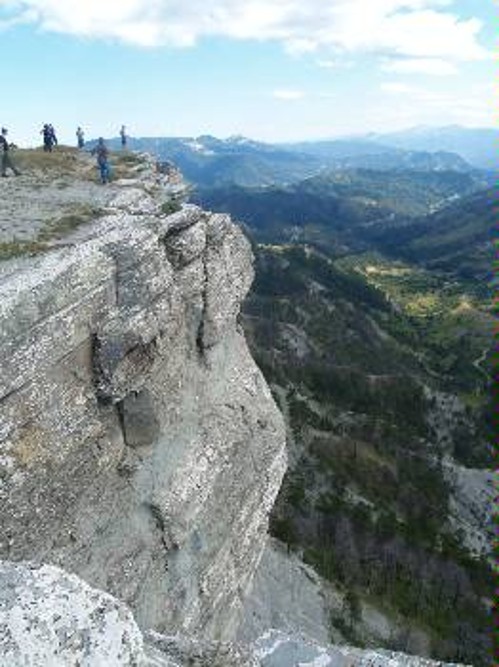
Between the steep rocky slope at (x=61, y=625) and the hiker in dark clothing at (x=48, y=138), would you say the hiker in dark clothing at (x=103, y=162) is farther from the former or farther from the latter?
the steep rocky slope at (x=61, y=625)

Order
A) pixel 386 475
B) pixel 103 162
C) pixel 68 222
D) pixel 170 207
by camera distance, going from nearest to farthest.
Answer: pixel 68 222 < pixel 170 207 < pixel 103 162 < pixel 386 475

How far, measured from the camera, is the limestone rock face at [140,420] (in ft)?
72.2

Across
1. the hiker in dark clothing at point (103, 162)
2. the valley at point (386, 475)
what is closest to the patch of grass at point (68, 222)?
the hiker in dark clothing at point (103, 162)

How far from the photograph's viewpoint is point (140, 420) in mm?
28281

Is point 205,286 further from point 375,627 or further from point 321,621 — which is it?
point 375,627

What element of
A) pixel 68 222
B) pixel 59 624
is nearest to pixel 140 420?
pixel 68 222

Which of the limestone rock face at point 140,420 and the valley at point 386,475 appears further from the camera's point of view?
the valley at point 386,475

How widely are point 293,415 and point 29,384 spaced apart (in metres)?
91.8

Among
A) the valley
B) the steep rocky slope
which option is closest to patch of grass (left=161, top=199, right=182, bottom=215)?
the steep rocky slope

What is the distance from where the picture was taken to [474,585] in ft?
286

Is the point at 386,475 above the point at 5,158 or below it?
below

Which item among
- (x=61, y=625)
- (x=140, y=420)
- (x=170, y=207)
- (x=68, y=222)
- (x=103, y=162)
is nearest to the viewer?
(x=61, y=625)

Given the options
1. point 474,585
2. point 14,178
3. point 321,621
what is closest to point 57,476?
point 14,178

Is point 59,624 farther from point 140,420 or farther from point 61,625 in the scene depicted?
point 140,420
